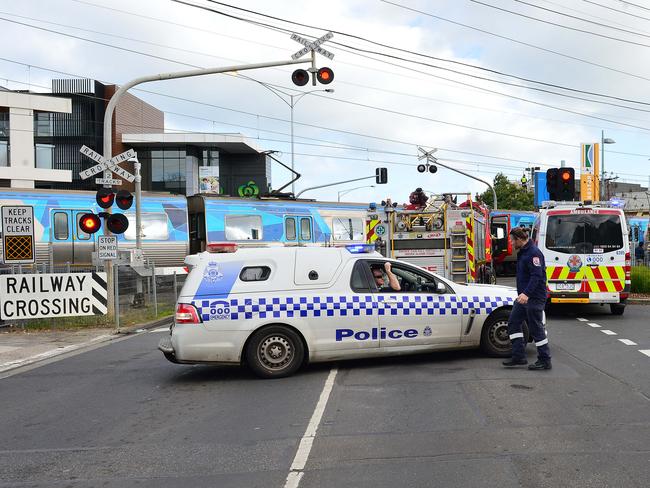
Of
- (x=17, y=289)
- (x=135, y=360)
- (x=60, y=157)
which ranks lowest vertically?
(x=135, y=360)

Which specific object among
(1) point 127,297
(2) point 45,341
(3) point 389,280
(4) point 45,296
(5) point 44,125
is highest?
(5) point 44,125

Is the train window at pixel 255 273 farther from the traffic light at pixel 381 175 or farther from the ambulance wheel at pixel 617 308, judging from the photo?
the traffic light at pixel 381 175

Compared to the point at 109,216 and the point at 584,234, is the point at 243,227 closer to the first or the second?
the point at 109,216

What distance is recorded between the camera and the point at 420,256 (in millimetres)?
16719

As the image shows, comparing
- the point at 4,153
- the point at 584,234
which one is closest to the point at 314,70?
the point at 584,234

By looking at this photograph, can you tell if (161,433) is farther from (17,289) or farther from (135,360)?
(17,289)

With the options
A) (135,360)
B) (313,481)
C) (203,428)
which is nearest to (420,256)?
(135,360)

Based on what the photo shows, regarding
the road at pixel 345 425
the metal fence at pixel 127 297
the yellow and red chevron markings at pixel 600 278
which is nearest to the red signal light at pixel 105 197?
the metal fence at pixel 127 297

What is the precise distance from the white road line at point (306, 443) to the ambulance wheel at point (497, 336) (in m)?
2.48

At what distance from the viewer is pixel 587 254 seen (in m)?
14.5

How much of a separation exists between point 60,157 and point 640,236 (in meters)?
41.5

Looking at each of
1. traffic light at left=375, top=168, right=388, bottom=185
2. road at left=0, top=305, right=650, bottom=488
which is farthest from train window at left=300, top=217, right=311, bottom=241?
road at left=0, top=305, right=650, bottom=488

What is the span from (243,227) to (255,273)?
16289 millimetres

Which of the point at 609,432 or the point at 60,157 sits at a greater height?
the point at 60,157
